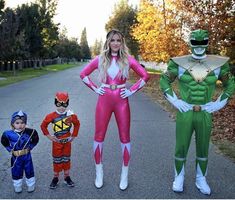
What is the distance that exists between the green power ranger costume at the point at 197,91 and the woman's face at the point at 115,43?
0.73 metres

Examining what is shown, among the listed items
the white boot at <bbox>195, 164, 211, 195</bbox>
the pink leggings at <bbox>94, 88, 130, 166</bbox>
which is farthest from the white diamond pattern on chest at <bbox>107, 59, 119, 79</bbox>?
the white boot at <bbox>195, 164, 211, 195</bbox>

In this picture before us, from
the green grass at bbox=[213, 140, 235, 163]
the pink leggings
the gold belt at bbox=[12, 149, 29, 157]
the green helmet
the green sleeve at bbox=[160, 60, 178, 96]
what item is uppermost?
the green helmet

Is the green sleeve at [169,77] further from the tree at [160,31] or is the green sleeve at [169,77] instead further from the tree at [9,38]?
the tree at [9,38]

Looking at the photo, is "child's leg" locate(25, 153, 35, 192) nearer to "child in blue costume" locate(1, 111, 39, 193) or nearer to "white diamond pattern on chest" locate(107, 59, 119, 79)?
"child in blue costume" locate(1, 111, 39, 193)

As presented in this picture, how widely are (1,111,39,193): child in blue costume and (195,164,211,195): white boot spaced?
217 cm

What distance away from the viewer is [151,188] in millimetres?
4922

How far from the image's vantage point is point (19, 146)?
4707 mm

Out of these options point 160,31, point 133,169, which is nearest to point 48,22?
point 160,31

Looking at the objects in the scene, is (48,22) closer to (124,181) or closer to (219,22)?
(219,22)

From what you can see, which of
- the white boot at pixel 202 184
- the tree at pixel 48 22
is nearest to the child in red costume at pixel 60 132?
the white boot at pixel 202 184

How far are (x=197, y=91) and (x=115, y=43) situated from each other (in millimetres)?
1252

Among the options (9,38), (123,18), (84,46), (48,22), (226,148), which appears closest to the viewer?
(226,148)

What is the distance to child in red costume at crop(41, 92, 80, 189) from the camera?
4895mm

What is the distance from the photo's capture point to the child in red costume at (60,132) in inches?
193
